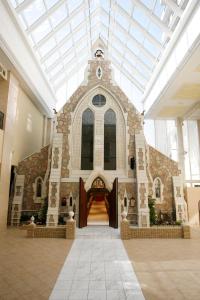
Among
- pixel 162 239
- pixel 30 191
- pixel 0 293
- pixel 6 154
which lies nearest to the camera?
pixel 0 293

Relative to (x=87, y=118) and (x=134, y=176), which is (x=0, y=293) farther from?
(x=87, y=118)

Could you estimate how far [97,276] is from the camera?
16.5 ft

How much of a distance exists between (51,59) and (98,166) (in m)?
9.39

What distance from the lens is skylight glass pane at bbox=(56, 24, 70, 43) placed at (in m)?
14.6

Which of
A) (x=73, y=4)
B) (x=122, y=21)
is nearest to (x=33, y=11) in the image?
(x=73, y=4)

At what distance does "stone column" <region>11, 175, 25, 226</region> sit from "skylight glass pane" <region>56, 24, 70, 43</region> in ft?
32.4

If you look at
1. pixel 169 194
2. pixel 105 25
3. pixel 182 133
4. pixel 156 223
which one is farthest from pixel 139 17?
pixel 156 223

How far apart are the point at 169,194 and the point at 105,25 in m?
13.3

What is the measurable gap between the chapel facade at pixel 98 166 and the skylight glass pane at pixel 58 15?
338 cm

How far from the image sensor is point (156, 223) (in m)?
12.9

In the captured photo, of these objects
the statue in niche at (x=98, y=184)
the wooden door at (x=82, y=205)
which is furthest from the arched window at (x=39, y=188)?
the statue in niche at (x=98, y=184)

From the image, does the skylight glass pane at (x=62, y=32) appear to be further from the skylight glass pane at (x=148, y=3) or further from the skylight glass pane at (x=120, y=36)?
the skylight glass pane at (x=148, y=3)

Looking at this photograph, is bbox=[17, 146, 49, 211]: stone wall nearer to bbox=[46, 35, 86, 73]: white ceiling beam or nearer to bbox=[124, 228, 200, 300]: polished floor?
bbox=[46, 35, 86, 73]: white ceiling beam

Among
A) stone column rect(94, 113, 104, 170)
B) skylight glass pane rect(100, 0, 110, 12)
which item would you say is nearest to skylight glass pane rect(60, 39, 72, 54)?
skylight glass pane rect(100, 0, 110, 12)
